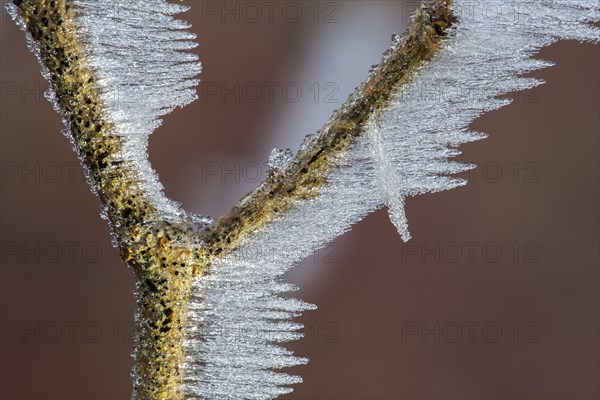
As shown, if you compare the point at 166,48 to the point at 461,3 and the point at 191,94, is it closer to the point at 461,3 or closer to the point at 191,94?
the point at 191,94

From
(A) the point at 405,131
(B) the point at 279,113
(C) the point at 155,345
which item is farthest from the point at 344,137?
(B) the point at 279,113

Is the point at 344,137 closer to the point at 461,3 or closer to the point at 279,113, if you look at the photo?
the point at 461,3

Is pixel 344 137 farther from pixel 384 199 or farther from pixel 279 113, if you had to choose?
pixel 279 113

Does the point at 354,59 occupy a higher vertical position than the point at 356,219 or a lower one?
higher

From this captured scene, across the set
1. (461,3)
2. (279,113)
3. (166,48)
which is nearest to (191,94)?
(166,48)

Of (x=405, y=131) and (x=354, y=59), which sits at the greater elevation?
(x=354, y=59)

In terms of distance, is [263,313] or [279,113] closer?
[263,313]

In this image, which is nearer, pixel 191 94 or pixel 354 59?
pixel 191 94

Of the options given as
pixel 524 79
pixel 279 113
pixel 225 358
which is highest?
pixel 279 113
